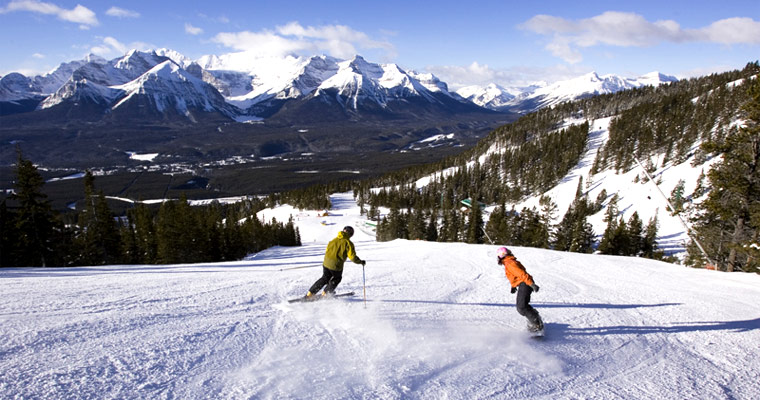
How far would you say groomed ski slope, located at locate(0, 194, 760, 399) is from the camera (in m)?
5.46

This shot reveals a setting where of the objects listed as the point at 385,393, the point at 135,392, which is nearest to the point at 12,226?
the point at 135,392

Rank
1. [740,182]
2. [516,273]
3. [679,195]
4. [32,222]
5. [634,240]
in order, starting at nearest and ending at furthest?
[516,273] → [740,182] → [32,222] → [634,240] → [679,195]

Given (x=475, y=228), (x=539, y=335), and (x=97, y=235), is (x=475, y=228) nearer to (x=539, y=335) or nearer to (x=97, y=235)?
(x=97, y=235)

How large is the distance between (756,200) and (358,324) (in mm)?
21628

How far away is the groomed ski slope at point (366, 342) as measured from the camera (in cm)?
546

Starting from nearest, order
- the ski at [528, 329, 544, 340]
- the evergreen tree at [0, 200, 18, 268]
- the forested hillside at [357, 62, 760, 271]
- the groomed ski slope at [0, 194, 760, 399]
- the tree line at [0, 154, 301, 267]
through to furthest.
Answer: the groomed ski slope at [0, 194, 760, 399], the ski at [528, 329, 544, 340], the forested hillside at [357, 62, 760, 271], the tree line at [0, 154, 301, 267], the evergreen tree at [0, 200, 18, 268]

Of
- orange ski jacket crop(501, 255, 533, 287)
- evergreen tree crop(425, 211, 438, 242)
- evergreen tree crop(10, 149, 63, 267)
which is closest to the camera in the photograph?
orange ski jacket crop(501, 255, 533, 287)

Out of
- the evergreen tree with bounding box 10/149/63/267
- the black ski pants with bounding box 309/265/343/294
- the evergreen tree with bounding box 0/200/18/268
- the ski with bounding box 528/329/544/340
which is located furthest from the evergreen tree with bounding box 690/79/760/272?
the evergreen tree with bounding box 0/200/18/268

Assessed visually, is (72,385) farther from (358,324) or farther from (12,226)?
(12,226)

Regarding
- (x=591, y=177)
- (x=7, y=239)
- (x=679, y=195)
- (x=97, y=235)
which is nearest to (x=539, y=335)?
(x=7, y=239)

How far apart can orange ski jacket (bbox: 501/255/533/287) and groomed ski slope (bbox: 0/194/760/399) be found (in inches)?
46.7

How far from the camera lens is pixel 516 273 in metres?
7.80

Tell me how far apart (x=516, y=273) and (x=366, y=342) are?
11.1 feet

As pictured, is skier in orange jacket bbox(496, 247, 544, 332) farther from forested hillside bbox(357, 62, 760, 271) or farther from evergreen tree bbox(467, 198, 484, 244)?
evergreen tree bbox(467, 198, 484, 244)
